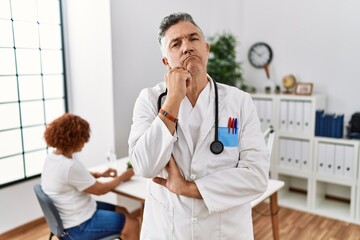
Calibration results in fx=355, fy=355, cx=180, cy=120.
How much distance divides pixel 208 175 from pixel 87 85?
275cm

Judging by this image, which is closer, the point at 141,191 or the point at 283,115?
the point at 141,191

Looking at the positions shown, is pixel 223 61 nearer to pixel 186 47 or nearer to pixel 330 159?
pixel 330 159

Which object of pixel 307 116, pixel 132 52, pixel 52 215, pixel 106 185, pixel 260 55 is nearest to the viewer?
pixel 52 215

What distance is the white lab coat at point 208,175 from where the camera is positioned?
1222 millimetres

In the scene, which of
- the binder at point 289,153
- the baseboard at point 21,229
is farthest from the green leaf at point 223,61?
the baseboard at point 21,229

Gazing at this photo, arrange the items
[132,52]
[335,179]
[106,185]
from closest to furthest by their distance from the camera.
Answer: [106,185] < [132,52] < [335,179]

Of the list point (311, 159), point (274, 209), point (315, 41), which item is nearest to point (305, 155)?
point (311, 159)

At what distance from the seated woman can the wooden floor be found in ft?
4.39

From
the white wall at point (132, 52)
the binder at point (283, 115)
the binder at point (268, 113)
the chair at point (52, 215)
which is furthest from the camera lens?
the binder at point (268, 113)

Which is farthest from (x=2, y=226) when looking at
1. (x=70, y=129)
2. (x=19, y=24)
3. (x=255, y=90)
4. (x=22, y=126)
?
(x=255, y=90)

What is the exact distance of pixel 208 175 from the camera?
48.5 inches

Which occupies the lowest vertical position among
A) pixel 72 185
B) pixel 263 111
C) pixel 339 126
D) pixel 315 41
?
pixel 72 185

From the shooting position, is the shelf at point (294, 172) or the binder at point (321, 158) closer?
the binder at point (321, 158)

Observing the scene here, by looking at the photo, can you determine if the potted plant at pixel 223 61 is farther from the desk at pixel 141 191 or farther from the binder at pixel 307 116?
the desk at pixel 141 191
